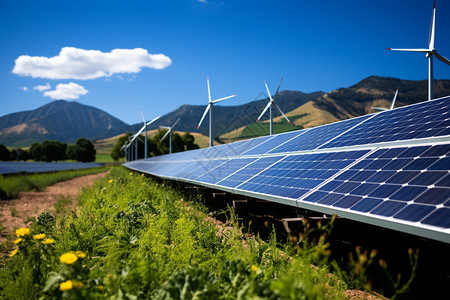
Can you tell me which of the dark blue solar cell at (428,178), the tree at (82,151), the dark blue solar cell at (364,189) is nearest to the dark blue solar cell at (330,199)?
the dark blue solar cell at (364,189)

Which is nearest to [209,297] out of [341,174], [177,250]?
[177,250]

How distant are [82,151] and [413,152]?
549ft

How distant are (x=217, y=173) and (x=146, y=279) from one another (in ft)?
27.9

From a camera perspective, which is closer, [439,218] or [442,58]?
[439,218]

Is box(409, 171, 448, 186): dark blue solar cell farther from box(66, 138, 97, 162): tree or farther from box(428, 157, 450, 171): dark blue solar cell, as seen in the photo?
box(66, 138, 97, 162): tree

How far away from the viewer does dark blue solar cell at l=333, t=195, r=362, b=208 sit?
4.99 m


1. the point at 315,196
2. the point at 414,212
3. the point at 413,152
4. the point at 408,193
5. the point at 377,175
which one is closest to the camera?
the point at 414,212

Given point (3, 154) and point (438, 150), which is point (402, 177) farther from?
point (3, 154)

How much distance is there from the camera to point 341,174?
6.57 metres

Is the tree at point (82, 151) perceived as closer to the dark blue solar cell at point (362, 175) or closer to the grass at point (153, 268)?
the grass at point (153, 268)

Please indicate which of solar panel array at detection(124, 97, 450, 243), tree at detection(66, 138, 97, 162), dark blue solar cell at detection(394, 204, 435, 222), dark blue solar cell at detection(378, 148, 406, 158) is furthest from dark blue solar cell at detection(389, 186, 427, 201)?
tree at detection(66, 138, 97, 162)

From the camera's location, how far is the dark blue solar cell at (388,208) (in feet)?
13.9

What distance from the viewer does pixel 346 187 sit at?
5.73m

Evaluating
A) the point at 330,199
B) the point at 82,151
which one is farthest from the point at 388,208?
the point at 82,151
